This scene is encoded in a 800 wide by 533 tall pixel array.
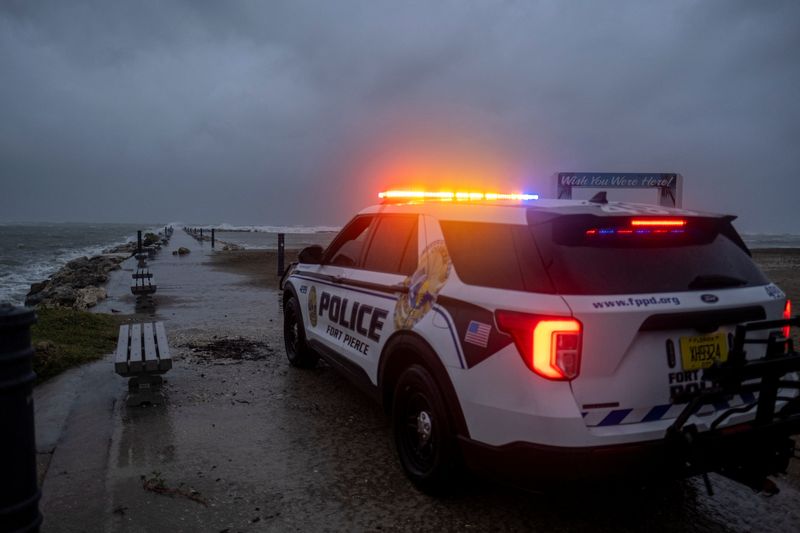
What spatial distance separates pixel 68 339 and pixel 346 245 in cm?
412

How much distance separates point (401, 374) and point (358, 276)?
1.20 meters

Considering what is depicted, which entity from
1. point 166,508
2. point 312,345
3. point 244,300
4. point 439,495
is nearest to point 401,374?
point 439,495

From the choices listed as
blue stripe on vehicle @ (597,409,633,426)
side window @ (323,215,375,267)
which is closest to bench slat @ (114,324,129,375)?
side window @ (323,215,375,267)

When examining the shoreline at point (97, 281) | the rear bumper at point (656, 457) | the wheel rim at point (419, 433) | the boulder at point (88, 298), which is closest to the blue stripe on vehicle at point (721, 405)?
the rear bumper at point (656, 457)

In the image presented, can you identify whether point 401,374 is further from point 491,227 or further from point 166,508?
point 166,508

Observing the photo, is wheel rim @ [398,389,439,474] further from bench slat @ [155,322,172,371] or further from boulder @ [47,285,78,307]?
boulder @ [47,285,78,307]

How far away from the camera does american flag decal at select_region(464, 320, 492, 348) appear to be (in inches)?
119

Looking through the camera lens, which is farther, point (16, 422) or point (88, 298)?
point (88, 298)

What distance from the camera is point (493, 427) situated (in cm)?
298

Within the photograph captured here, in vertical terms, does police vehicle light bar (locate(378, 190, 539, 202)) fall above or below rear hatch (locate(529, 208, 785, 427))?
above

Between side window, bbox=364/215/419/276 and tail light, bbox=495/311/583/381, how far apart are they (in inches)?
51.6

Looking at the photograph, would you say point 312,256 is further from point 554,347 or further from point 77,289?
point 77,289

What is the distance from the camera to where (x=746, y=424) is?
114 inches

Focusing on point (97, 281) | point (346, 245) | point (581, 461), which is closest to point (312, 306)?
point (346, 245)
